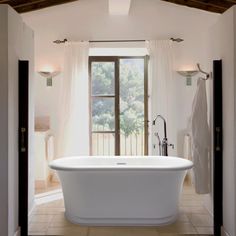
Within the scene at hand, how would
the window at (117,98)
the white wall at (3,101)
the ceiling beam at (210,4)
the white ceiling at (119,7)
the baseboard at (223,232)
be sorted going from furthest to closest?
the window at (117,98), the ceiling beam at (210,4), the white ceiling at (119,7), the baseboard at (223,232), the white wall at (3,101)

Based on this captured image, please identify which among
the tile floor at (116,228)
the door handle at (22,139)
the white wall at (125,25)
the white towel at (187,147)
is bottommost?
the tile floor at (116,228)

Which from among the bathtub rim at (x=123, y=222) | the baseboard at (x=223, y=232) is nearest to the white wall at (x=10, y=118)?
the bathtub rim at (x=123, y=222)

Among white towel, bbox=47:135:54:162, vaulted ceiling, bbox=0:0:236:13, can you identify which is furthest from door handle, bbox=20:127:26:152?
vaulted ceiling, bbox=0:0:236:13

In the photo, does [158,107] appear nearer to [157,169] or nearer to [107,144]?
[107,144]

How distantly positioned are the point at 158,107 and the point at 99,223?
2253 millimetres

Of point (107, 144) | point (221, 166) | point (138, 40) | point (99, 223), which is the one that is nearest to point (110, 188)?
point (99, 223)

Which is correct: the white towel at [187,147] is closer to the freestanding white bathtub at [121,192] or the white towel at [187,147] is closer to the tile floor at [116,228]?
the tile floor at [116,228]

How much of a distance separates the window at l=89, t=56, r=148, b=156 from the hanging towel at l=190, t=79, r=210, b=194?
6.80 ft

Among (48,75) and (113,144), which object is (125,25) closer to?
(48,75)

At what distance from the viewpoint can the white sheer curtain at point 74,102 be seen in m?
5.23

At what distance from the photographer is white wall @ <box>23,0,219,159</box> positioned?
5336 mm

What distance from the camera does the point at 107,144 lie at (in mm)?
5816

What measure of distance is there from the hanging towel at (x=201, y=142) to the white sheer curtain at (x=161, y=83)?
1.53 metres

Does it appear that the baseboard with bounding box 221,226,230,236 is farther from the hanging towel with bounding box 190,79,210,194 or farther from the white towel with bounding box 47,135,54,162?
the white towel with bounding box 47,135,54,162
